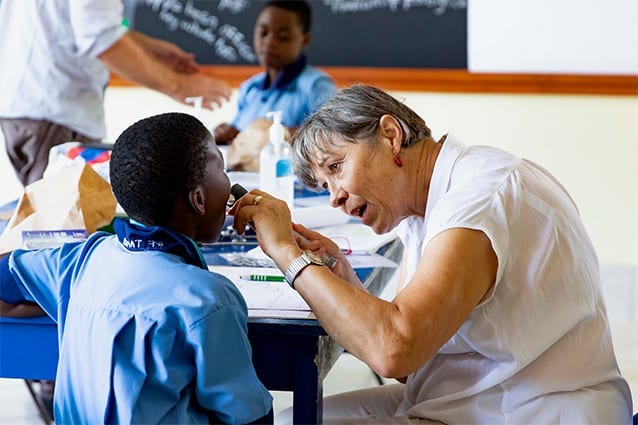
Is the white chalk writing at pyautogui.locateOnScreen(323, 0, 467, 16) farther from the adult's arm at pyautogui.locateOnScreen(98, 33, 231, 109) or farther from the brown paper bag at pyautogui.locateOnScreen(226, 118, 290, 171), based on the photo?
the brown paper bag at pyautogui.locateOnScreen(226, 118, 290, 171)

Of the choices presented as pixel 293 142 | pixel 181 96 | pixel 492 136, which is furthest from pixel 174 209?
pixel 492 136

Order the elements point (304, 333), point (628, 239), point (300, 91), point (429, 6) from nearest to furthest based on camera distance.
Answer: point (304, 333)
point (300, 91)
point (628, 239)
point (429, 6)

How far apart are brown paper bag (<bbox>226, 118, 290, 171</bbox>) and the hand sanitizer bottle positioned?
43 cm

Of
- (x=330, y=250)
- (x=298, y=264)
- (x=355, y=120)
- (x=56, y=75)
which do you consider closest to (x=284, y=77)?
(x=56, y=75)

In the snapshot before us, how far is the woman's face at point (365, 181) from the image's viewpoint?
5.61ft

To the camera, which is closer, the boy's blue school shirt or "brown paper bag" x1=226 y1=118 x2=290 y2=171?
the boy's blue school shirt

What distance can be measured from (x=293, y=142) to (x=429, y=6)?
11.6 ft

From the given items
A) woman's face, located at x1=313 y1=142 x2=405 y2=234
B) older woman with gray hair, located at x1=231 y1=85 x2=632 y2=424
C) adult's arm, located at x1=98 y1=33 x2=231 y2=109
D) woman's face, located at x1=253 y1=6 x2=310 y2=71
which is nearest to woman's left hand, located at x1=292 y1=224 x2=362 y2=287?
older woman with gray hair, located at x1=231 y1=85 x2=632 y2=424

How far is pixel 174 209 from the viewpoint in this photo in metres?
1.46

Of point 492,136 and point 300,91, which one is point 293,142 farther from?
point 492,136

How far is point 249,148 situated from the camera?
2.92m

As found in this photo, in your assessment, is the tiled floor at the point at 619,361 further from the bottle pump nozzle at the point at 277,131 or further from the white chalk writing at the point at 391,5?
the white chalk writing at the point at 391,5

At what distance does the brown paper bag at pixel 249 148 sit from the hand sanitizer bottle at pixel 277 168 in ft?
1.41

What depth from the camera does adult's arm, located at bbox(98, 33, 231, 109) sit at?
3436mm
